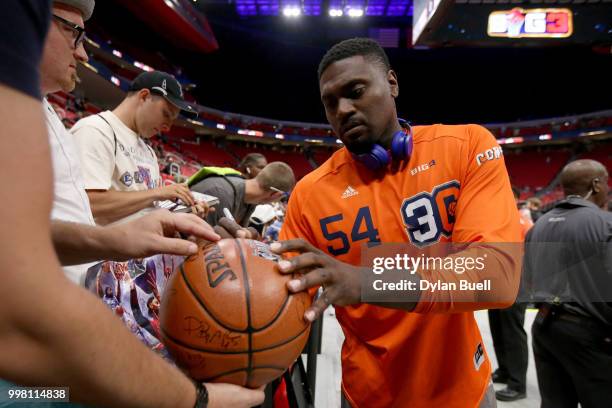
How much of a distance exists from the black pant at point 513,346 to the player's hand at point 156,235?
3.34 meters

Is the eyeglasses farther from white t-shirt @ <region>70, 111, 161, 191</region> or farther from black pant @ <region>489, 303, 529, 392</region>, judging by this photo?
black pant @ <region>489, 303, 529, 392</region>

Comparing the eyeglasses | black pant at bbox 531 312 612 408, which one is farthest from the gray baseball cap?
black pant at bbox 531 312 612 408

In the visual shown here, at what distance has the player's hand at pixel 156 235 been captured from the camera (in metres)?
0.93

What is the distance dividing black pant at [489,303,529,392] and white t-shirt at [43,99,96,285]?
3.53 m

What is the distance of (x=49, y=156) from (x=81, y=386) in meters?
0.34

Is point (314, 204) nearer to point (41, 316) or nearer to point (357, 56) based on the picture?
point (357, 56)

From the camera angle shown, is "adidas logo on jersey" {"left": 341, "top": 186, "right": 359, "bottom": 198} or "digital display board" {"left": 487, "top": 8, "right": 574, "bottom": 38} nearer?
"adidas logo on jersey" {"left": 341, "top": 186, "right": 359, "bottom": 198}

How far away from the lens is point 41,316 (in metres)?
0.45

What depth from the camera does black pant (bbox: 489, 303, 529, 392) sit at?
3305 mm

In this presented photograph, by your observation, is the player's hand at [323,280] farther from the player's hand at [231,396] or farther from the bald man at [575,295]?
the bald man at [575,295]

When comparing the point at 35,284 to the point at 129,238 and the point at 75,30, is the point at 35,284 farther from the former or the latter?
the point at 75,30

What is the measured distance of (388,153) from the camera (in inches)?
59.9

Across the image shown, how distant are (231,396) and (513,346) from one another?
3476mm

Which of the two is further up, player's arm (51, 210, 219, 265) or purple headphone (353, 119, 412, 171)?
purple headphone (353, 119, 412, 171)
